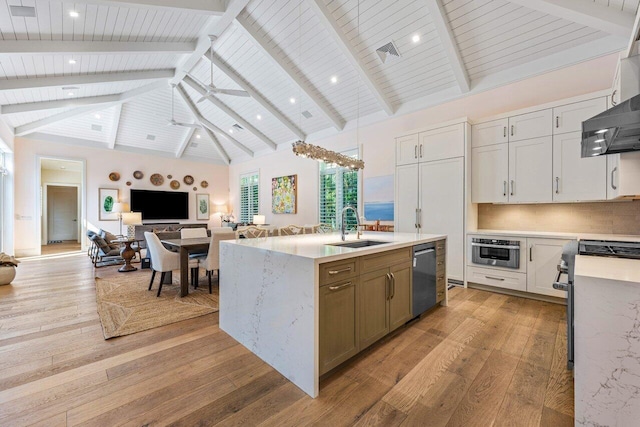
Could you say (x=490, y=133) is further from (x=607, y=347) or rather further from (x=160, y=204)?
(x=160, y=204)

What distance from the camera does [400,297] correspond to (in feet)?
8.34

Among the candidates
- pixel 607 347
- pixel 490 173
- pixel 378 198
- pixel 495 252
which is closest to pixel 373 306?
pixel 607 347

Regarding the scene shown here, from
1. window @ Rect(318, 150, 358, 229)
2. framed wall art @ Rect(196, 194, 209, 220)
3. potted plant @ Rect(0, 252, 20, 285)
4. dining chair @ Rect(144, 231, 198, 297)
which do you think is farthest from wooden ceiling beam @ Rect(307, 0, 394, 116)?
framed wall art @ Rect(196, 194, 209, 220)

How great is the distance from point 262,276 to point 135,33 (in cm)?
445

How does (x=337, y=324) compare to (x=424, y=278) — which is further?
(x=424, y=278)

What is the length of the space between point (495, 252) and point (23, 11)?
21.6 feet

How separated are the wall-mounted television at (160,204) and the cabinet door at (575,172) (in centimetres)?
978

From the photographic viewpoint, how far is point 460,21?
140 inches

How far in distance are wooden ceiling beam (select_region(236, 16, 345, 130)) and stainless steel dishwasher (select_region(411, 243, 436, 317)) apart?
404 cm

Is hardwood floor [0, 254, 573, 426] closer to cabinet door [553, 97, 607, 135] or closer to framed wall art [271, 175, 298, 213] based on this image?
cabinet door [553, 97, 607, 135]

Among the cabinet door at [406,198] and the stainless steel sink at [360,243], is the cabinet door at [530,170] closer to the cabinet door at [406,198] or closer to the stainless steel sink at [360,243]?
the cabinet door at [406,198]

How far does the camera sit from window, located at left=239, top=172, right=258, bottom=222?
30.1ft

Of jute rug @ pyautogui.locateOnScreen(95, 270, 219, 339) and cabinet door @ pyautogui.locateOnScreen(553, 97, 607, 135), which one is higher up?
cabinet door @ pyautogui.locateOnScreen(553, 97, 607, 135)

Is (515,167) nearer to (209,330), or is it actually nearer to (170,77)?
(209,330)
